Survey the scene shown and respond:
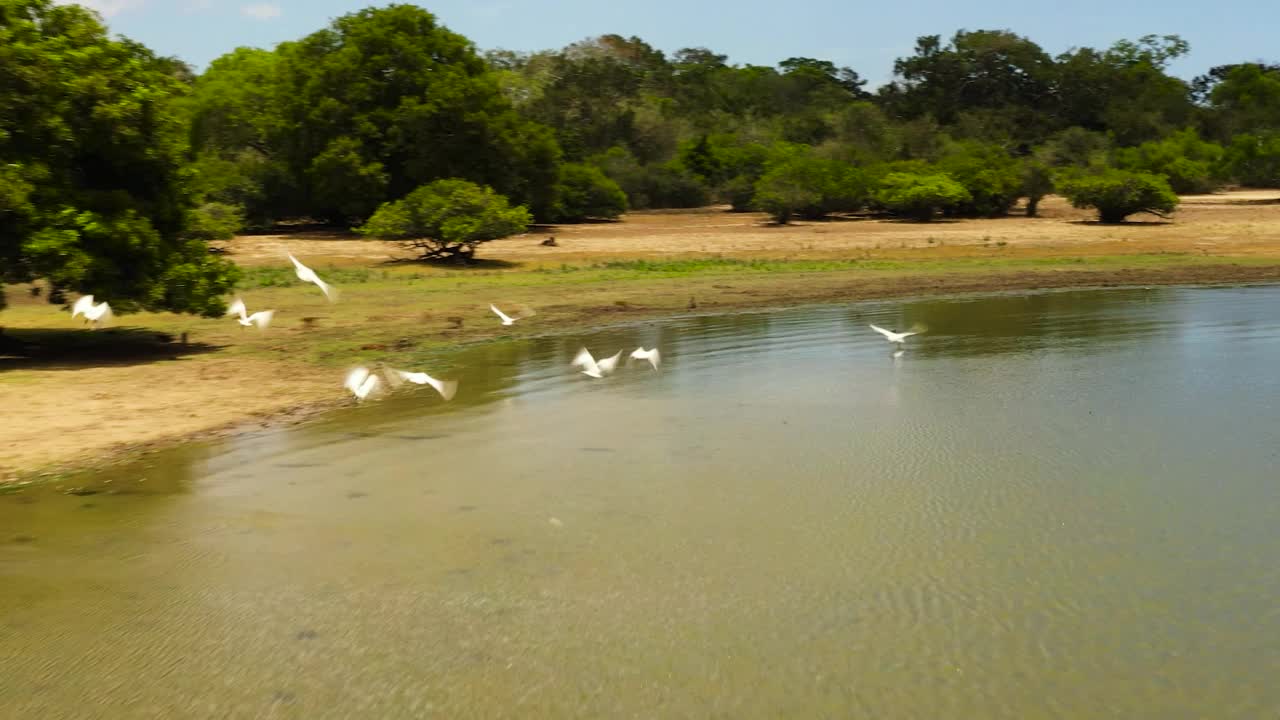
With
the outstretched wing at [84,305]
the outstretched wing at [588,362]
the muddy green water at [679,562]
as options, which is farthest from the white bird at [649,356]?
the outstretched wing at [84,305]

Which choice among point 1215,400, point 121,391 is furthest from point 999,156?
point 121,391

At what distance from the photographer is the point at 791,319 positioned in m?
18.6

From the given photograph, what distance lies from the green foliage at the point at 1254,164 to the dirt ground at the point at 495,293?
150 inches

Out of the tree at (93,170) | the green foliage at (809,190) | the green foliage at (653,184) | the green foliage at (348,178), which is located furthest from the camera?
the green foliage at (653,184)

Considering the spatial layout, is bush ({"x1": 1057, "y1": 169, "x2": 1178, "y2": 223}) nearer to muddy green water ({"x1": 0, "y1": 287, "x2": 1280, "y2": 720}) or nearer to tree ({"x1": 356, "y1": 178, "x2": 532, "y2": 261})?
tree ({"x1": 356, "y1": 178, "x2": 532, "y2": 261})

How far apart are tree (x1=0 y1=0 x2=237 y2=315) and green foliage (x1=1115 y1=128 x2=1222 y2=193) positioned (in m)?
33.8

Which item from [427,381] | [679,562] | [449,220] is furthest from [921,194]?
[679,562]

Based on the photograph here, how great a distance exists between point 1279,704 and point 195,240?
464 inches

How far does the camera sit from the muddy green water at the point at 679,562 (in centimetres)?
554

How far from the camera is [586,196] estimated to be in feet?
122

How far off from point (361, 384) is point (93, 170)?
162 inches

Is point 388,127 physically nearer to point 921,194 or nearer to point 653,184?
point 653,184

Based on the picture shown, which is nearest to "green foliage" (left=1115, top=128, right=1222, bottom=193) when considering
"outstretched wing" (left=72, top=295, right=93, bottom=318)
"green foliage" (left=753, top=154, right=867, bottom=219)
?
"green foliage" (left=753, top=154, right=867, bottom=219)

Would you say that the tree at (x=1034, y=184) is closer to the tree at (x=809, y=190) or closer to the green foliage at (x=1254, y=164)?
the tree at (x=809, y=190)
